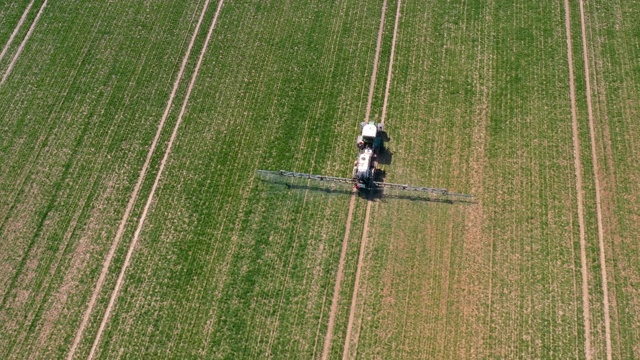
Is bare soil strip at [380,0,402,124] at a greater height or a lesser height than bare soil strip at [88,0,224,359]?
greater

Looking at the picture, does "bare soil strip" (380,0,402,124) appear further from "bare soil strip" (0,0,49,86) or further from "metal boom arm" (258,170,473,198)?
"bare soil strip" (0,0,49,86)

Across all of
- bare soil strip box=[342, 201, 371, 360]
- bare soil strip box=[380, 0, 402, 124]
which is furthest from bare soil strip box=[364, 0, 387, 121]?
bare soil strip box=[342, 201, 371, 360]

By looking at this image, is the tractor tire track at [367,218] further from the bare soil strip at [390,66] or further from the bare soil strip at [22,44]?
the bare soil strip at [22,44]

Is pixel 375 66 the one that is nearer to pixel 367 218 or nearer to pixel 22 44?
pixel 367 218

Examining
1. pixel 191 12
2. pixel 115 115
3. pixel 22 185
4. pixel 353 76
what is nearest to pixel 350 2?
pixel 353 76

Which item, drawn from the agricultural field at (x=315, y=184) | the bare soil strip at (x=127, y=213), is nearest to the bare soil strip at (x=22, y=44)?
the agricultural field at (x=315, y=184)

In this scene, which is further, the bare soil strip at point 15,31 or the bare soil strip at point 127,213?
the bare soil strip at point 15,31

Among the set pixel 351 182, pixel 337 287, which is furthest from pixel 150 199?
pixel 337 287

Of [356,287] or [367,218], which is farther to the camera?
[367,218]
